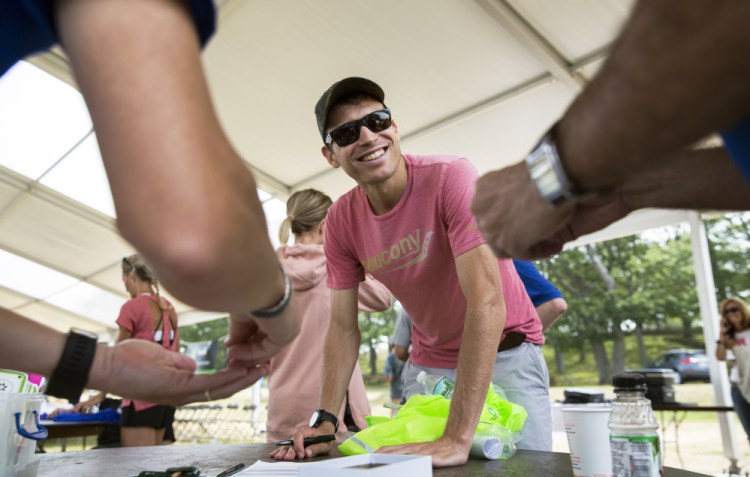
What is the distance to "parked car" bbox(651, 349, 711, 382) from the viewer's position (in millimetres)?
13156

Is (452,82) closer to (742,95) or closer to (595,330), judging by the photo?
(742,95)

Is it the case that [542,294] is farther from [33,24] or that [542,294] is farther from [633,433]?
[33,24]

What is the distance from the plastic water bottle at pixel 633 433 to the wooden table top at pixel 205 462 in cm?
17

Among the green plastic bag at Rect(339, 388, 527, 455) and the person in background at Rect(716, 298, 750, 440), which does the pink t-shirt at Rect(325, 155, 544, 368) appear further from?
the person in background at Rect(716, 298, 750, 440)

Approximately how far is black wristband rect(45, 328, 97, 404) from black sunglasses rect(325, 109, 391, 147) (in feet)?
4.12

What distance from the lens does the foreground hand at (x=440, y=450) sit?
1.19 m

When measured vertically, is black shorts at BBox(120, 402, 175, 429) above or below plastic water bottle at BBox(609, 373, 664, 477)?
below

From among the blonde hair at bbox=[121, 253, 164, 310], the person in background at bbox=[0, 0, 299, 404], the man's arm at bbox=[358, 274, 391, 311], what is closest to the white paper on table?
the person in background at bbox=[0, 0, 299, 404]

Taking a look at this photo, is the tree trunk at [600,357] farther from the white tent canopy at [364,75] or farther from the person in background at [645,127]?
the person in background at [645,127]

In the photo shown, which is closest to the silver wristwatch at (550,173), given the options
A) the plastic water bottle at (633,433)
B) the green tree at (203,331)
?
the plastic water bottle at (633,433)

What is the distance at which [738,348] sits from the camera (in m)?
5.20

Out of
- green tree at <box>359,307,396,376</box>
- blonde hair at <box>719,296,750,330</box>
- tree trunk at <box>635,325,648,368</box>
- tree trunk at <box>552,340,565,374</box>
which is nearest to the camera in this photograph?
blonde hair at <box>719,296,750,330</box>

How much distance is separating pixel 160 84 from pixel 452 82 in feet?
13.9

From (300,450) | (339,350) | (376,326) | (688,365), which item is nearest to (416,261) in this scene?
(339,350)
